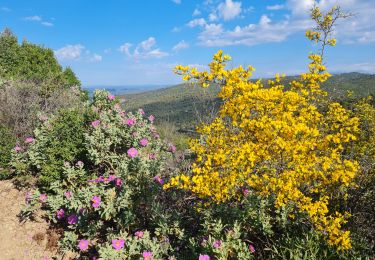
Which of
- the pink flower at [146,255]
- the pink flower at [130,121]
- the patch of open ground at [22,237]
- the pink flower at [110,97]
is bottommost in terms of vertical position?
the patch of open ground at [22,237]

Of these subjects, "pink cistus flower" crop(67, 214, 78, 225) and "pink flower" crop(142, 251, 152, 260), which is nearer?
"pink flower" crop(142, 251, 152, 260)

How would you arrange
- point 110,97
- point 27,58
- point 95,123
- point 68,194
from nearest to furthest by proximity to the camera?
point 68,194
point 95,123
point 110,97
point 27,58

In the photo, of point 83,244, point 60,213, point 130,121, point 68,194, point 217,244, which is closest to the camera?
point 217,244

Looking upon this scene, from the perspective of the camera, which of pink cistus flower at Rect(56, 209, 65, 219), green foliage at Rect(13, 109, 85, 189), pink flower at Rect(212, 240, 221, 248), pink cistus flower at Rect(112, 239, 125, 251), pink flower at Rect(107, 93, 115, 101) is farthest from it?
pink flower at Rect(107, 93, 115, 101)

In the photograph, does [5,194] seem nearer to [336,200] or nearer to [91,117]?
[91,117]

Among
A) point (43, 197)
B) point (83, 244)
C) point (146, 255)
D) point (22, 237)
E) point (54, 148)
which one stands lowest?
point (22, 237)

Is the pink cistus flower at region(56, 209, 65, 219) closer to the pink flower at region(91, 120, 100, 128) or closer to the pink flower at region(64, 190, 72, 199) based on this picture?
the pink flower at region(64, 190, 72, 199)

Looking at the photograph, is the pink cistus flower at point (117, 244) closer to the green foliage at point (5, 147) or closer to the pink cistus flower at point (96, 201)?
the pink cistus flower at point (96, 201)

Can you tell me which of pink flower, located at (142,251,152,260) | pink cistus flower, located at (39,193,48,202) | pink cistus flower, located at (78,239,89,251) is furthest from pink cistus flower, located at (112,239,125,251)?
pink cistus flower, located at (39,193,48,202)

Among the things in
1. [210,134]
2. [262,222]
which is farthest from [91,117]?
[262,222]

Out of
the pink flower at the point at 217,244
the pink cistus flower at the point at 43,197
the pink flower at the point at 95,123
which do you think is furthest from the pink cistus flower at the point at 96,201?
the pink flower at the point at 217,244

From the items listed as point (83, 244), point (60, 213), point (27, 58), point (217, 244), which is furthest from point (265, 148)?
point (27, 58)

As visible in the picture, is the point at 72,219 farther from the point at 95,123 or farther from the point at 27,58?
the point at 27,58

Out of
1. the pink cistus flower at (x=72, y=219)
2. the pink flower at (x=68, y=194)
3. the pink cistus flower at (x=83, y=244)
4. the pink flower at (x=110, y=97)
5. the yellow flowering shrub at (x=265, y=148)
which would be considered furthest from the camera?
the pink flower at (x=110, y=97)
